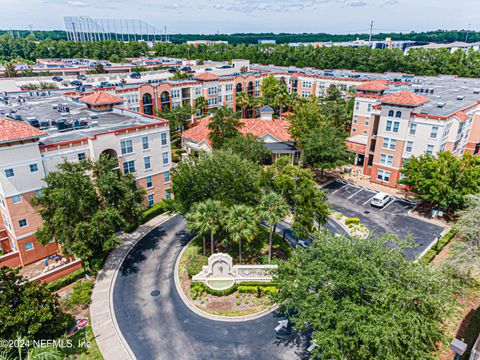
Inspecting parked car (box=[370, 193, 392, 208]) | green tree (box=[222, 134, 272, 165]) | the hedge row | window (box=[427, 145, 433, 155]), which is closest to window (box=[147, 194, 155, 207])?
green tree (box=[222, 134, 272, 165])

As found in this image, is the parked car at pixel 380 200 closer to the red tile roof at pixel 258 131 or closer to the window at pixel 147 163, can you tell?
the red tile roof at pixel 258 131

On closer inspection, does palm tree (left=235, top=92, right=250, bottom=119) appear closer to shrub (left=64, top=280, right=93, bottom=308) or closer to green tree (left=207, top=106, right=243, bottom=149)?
green tree (left=207, top=106, right=243, bottom=149)

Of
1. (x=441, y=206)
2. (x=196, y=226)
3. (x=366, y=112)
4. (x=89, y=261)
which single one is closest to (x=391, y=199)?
(x=441, y=206)

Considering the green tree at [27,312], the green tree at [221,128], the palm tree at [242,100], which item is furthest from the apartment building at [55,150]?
the palm tree at [242,100]

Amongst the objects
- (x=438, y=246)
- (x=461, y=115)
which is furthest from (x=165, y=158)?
(x=461, y=115)

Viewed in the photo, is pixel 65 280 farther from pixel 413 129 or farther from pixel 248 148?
pixel 413 129
